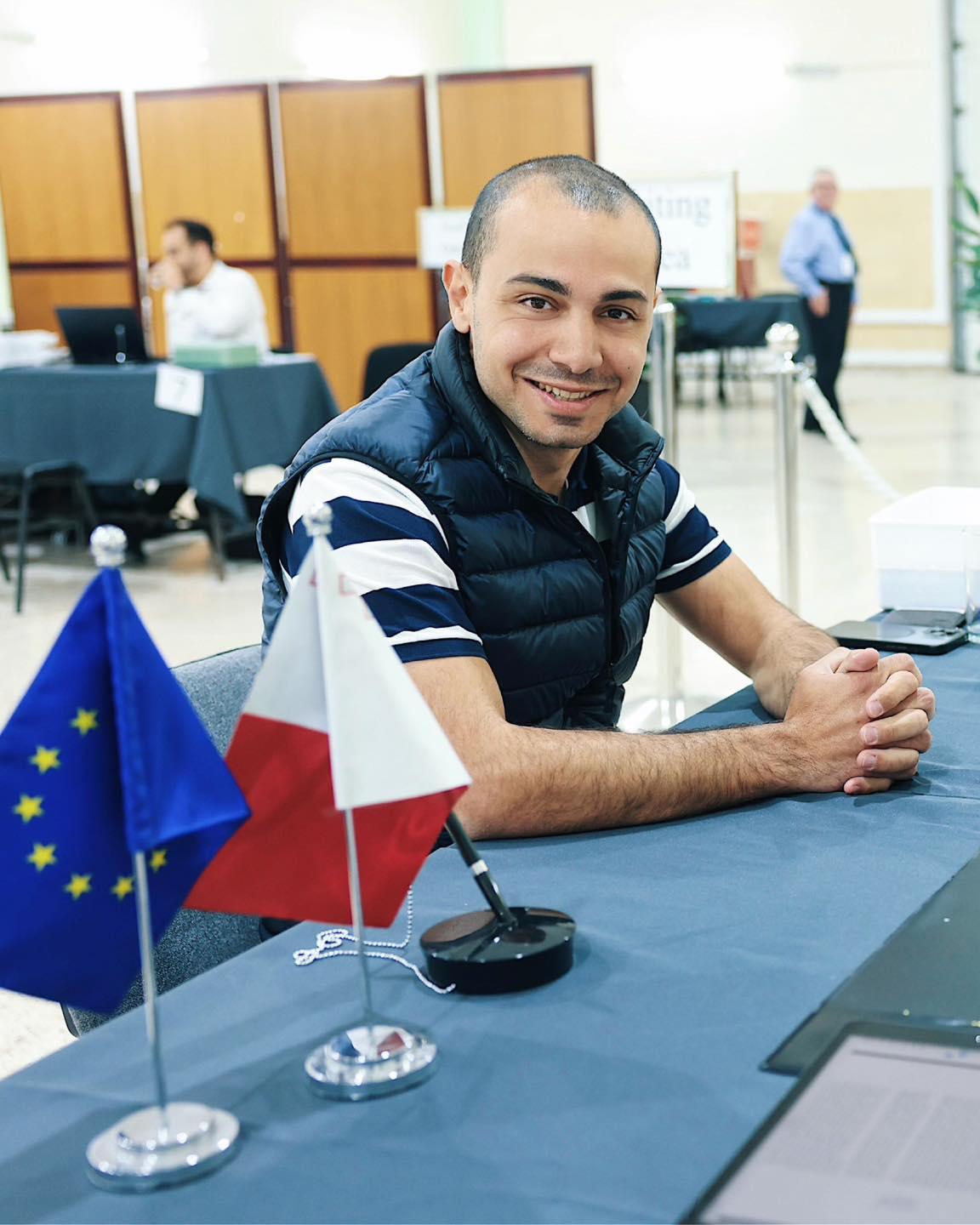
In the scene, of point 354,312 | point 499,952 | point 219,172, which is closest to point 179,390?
point 354,312

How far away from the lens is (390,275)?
321 inches

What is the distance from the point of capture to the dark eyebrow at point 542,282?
162 cm

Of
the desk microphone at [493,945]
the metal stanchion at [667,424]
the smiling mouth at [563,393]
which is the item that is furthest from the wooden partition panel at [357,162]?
the desk microphone at [493,945]

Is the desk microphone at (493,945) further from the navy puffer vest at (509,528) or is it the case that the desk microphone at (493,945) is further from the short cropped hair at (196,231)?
the short cropped hair at (196,231)

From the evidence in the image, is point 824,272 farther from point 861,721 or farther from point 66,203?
point 861,721

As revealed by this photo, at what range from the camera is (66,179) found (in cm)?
853

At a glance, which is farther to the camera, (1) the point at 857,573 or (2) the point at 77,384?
(2) the point at 77,384

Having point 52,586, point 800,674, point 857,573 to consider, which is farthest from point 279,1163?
point 52,586

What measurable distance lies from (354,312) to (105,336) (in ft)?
6.90

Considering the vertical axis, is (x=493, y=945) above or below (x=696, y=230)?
below

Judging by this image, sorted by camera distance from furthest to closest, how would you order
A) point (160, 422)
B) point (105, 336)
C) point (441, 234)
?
point (105, 336)
point (160, 422)
point (441, 234)

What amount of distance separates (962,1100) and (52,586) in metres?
5.58

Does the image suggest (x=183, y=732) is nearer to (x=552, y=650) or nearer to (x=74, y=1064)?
(x=74, y=1064)

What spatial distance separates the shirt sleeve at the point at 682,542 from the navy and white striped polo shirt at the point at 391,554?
47cm
